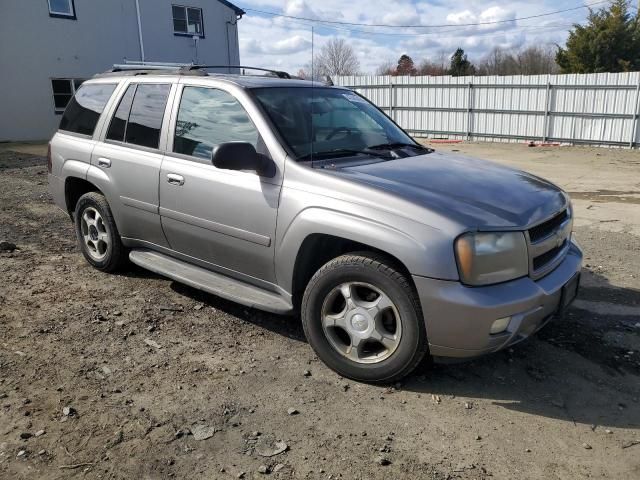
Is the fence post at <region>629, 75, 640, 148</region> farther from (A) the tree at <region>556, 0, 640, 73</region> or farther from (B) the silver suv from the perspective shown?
(B) the silver suv

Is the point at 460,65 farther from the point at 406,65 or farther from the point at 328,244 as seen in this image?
the point at 328,244

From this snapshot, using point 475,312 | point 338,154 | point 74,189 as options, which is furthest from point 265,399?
point 74,189

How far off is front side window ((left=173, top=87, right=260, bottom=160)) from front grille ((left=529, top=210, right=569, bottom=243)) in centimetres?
187

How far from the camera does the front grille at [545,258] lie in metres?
3.28

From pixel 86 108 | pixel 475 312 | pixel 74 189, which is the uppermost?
pixel 86 108

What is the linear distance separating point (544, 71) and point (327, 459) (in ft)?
160

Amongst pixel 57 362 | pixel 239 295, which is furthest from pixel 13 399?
pixel 239 295

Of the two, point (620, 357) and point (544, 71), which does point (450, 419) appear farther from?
point (544, 71)

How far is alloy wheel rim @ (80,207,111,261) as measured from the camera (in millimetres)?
5190

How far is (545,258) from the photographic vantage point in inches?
134

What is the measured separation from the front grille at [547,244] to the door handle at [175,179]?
2.49 m

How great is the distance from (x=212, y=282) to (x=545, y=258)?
231cm

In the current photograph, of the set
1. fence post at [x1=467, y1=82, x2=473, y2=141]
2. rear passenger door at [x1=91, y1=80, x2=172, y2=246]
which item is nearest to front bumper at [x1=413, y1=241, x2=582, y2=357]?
rear passenger door at [x1=91, y1=80, x2=172, y2=246]

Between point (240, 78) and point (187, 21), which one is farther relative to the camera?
point (187, 21)
